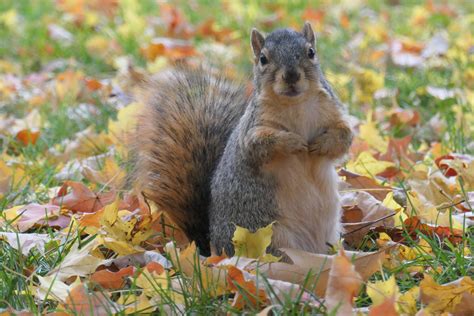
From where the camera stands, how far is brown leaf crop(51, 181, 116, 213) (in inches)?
98.8

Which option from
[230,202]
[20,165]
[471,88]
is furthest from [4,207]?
[471,88]

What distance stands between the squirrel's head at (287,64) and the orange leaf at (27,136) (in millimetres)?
1459

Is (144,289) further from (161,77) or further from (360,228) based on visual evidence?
(161,77)

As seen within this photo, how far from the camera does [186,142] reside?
7.71ft

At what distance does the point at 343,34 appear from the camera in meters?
5.17

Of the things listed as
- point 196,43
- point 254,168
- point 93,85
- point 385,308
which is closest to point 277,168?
point 254,168

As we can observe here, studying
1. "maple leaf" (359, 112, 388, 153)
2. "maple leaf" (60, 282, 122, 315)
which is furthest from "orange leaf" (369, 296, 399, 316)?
"maple leaf" (359, 112, 388, 153)

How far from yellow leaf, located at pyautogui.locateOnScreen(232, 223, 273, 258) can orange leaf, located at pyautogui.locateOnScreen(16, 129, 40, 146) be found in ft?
4.99

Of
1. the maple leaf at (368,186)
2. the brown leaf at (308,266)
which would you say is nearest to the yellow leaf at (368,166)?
the maple leaf at (368,186)

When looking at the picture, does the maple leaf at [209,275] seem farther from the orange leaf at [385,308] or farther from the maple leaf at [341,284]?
the orange leaf at [385,308]

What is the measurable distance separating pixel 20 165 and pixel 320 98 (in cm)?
128

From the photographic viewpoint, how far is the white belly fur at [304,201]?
2.07m

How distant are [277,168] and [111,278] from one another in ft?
1.54

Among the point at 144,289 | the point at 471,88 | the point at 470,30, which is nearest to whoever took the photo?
the point at 144,289
